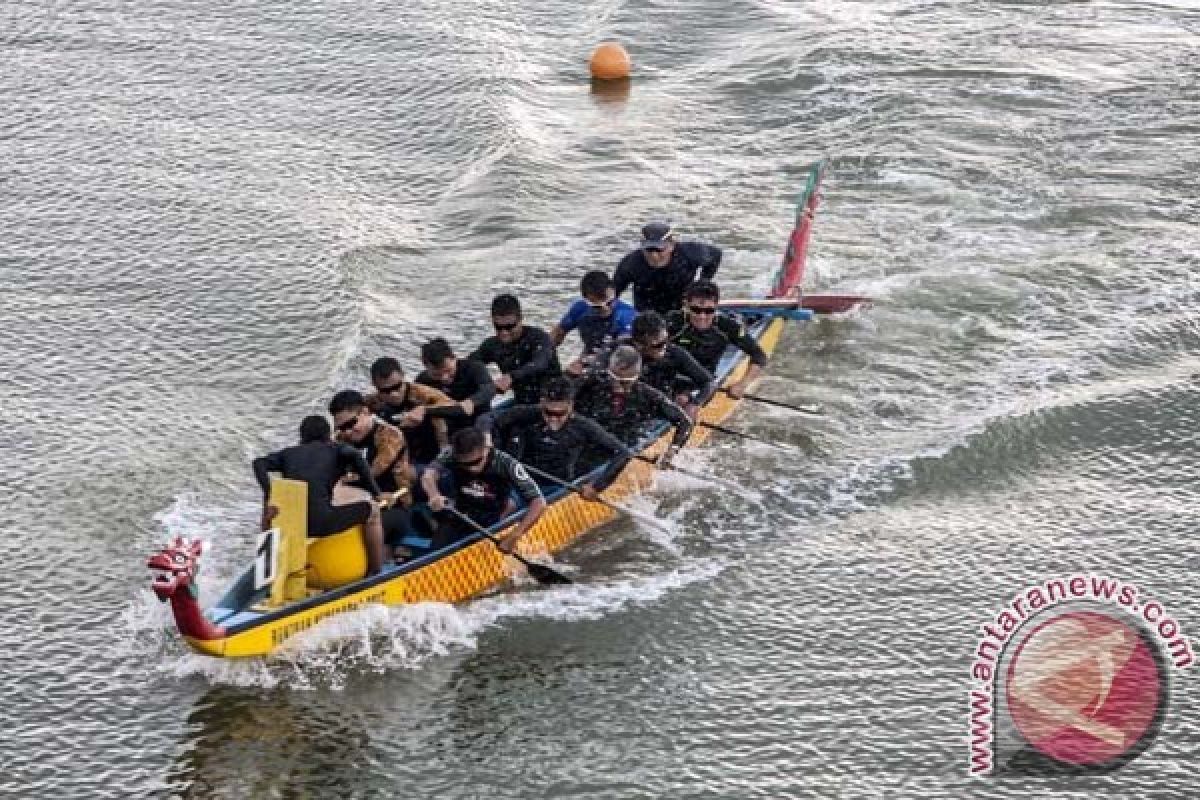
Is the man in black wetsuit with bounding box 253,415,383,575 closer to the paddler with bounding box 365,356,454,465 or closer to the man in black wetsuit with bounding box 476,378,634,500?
the paddler with bounding box 365,356,454,465

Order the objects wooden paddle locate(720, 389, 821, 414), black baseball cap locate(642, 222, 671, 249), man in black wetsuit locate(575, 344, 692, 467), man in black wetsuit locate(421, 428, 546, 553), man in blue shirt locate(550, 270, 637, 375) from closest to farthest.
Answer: man in black wetsuit locate(421, 428, 546, 553) → man in black wetsuit locate(575, 344, 692, 467) → man in blue shirt locate(550, 270, 637, 375) → black baseball cap locate(642, 222, 671, 249) → wooden paddle locate(720, 389, 821, 414)

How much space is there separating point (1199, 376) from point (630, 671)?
837cm

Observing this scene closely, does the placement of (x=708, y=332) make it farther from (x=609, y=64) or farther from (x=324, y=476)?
(x=609, y=64)

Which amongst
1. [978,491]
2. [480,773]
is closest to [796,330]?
[978,491]

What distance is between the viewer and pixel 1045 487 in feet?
55.1

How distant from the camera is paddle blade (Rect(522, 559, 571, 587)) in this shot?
14734mm

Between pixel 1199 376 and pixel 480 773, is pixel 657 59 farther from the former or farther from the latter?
pixel 480 773

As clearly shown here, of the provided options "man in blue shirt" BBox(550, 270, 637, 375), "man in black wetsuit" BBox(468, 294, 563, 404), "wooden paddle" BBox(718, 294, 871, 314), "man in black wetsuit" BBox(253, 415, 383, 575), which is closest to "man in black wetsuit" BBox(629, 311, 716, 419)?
"man in blue shirt" BBox(550, 270, 637, 375)

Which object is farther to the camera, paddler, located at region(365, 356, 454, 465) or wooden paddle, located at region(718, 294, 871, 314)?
wooden paddle, located at region(718, 294, 871, 314)

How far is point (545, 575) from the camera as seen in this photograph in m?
14.8

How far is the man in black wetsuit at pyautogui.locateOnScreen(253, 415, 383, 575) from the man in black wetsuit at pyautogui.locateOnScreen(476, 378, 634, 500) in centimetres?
168

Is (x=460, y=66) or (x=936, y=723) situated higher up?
(x=460, y=66)

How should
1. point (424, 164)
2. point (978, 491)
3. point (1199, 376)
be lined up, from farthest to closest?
point (424, 164), point (1199, 376), point (978, 491)

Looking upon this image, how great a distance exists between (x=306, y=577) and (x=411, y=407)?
2.15m
